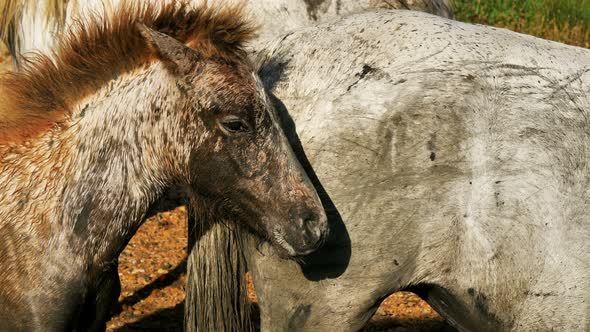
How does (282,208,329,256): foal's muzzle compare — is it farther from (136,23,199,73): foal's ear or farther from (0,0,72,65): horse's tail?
(0,0,72,65): horse's tail

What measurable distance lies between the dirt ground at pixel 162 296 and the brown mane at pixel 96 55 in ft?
6.58

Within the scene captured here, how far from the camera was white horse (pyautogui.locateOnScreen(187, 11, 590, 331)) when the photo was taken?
109 inches

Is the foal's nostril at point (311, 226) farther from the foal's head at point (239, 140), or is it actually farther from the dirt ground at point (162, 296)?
the dirt ground at point (162, 296)

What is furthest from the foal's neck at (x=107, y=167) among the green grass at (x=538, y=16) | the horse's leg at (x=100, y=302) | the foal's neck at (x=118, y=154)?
the green grass at (x=538, y=16)

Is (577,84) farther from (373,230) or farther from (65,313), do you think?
(65,313)

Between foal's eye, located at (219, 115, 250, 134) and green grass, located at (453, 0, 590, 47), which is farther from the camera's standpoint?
green grass, located at (453, 0, 590, 47)

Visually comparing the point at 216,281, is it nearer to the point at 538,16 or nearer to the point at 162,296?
the point at 162,296

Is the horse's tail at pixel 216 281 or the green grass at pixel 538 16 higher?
the horse's tail at pixel 216 281

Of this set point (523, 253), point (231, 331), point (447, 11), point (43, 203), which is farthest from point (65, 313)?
point (447, 11)

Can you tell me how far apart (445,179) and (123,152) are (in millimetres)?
1118

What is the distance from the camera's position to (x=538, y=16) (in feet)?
27.3

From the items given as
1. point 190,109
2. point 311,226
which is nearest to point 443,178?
point 311,226

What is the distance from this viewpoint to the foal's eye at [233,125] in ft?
9.18

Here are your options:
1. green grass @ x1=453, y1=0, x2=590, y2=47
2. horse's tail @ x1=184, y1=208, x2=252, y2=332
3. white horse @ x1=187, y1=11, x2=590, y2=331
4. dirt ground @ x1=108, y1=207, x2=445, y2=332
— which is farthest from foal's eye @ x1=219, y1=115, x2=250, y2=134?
green grass @ x1=453, y1=0, x2=590, y2=47
